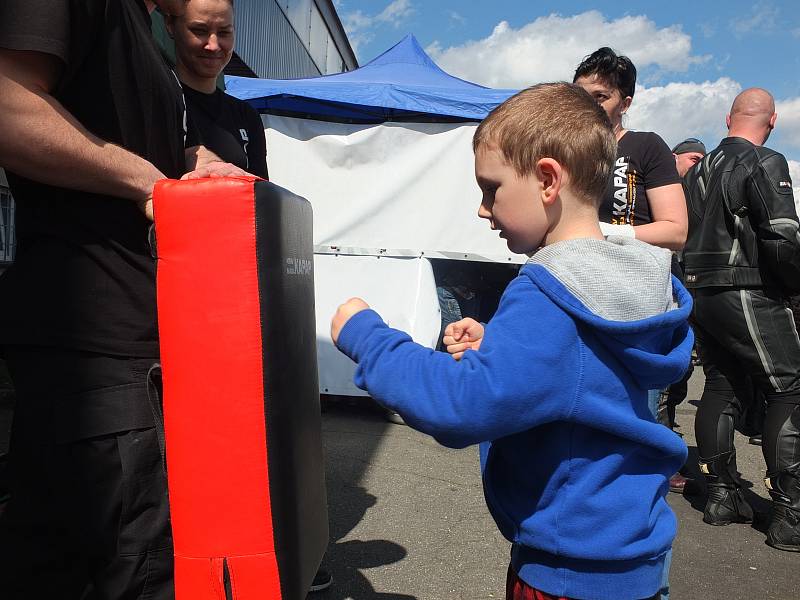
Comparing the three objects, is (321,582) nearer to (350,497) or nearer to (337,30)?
(350,497)

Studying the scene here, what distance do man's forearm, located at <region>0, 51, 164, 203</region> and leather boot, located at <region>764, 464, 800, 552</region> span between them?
3332 millimetres

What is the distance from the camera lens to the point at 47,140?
129cm

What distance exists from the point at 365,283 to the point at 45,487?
426 centimetres

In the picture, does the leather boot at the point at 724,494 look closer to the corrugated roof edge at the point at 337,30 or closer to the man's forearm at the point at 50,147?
the man's forearm at the point at 50,147

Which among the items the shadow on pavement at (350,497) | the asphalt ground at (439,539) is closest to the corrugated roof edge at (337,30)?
the shadow on pavement at (350,497)

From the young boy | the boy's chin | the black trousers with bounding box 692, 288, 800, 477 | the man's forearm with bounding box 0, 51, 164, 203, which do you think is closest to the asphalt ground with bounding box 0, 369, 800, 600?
the black trousers with bounding box 692, 288, 800, 477

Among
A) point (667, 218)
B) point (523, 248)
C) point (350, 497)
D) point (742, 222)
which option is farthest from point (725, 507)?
point (523, 248)

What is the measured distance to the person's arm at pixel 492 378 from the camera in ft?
3.92

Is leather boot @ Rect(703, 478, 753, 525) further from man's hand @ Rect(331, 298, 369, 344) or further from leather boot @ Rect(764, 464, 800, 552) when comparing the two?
man's hand @ Rect(331, 298, 369, 344)

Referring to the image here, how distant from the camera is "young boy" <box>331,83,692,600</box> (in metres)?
1.22

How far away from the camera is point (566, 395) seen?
1.23 m

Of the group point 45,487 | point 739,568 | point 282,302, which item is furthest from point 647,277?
point 739,568

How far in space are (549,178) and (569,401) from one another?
16.5 inches

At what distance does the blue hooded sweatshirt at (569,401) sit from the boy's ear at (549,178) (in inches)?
3.8
